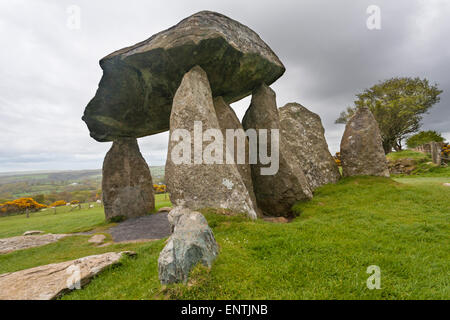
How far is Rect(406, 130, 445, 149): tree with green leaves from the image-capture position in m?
29.7

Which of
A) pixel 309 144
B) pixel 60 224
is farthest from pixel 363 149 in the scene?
pixel 60 224

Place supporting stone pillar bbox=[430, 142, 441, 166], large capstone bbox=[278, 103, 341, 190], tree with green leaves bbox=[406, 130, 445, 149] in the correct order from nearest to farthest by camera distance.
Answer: large capstone bbox=[278, 103, 341, 190]
supporting stone pillar bbox=[430, 142, 441, 166]
tree with green leaves bbox=[406, 130, 445, 149]

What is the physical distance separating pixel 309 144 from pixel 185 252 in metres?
9.29

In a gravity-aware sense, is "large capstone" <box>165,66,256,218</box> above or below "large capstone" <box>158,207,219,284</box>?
above

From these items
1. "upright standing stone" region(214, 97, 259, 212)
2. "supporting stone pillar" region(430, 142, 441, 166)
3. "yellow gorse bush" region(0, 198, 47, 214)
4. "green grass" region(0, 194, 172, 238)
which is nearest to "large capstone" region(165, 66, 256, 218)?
"upright standing stone" region(214, 97, 259, 212)

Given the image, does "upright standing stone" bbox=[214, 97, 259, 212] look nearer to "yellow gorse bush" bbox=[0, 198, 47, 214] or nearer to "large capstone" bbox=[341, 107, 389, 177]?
"large capstone" bbox=[341, 107, 389, 177]

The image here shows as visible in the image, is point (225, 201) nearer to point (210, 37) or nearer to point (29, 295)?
point (29, 295)

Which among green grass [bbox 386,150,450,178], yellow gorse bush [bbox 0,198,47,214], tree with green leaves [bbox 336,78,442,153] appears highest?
tree with green leaves [bbox 336,78,442,153]

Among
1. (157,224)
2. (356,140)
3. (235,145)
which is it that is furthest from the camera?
(157,224)

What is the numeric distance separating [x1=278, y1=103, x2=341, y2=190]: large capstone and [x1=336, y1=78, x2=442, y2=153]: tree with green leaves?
20.8 m
